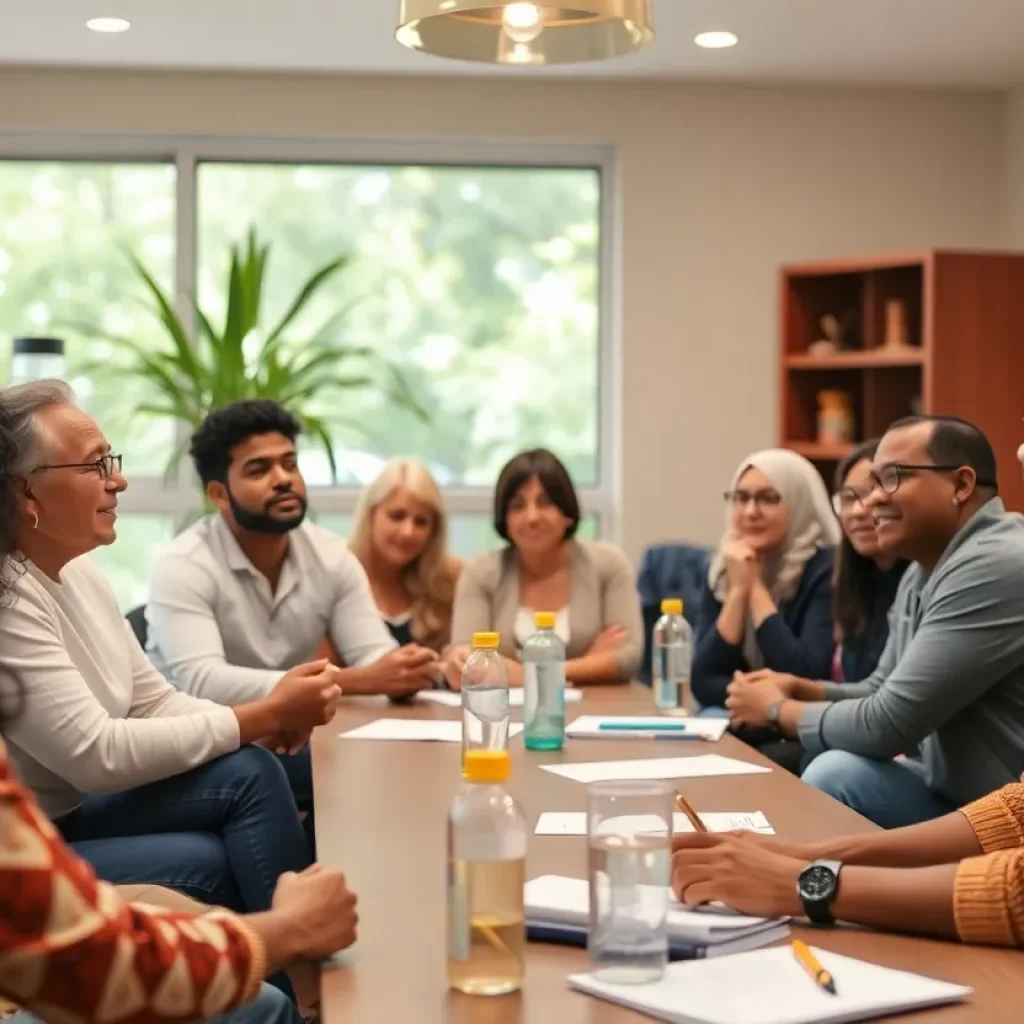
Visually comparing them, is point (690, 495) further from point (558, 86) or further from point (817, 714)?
point (817, 714)

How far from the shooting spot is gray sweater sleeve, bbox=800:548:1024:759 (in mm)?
2551

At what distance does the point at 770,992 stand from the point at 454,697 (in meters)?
2.09

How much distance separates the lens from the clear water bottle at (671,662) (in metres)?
3.16

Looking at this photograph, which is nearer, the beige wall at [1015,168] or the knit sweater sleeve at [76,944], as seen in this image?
the knit sweater sleeve at [76,944]

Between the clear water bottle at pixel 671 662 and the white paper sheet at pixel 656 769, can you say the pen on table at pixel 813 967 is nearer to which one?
the white paper sheet at pixel 656 769

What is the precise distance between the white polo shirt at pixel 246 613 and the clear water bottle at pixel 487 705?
23.9 inches

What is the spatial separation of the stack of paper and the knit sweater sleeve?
1.35ft

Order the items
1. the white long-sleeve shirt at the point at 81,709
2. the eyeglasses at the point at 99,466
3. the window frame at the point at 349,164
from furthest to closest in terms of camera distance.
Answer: the window frame at the point at 349,164
the eyeglasses at the point at 99,466
the white long-sleeve shirt at the point at 81,709

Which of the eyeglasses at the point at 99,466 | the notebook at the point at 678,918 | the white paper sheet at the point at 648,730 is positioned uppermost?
the eyeglasses at the point at 99,466

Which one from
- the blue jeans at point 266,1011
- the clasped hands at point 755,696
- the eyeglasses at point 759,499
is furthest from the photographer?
the eyeglasses at point 759,499

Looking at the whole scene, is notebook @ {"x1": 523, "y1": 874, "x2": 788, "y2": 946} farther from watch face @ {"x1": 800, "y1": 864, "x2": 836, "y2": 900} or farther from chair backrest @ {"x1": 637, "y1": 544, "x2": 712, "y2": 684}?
chair backrest @ {"x1": 637, "y1": 544, "x2": 712, "y2": 684}

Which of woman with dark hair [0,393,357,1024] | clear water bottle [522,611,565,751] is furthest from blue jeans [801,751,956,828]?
woman with dark hair [0,393,357,1024]

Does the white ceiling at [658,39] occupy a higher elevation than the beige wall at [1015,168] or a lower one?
higher

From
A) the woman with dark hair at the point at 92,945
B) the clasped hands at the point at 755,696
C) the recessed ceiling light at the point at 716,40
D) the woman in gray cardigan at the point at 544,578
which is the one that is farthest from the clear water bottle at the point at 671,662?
the recessed ceiling light at the point at 716,40
